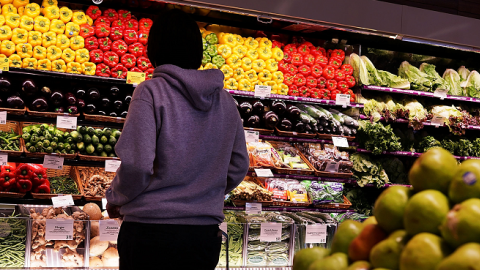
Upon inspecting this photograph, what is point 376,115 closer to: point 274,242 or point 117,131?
point 274,242

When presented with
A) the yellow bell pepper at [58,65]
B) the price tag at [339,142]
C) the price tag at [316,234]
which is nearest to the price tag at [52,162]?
the yellow bell pepper at [58,65]

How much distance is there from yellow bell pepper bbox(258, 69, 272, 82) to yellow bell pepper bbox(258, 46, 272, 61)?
146 mm

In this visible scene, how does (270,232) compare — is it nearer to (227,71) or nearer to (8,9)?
(227,71)

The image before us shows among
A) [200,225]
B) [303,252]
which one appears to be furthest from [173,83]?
[303,252]

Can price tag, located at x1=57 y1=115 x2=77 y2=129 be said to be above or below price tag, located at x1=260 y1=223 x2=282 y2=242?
above

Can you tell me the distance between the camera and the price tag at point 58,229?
340 centimetres

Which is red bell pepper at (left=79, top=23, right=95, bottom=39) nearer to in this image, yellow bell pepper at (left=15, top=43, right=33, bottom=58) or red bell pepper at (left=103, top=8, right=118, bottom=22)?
red bell pepper at (left=103, top=8, right=118, bottom=22)

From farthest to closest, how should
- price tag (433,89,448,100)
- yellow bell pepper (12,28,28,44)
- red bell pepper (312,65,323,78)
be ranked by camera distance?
price tag (433,89,448,100) → red bell pepper (312,65,323,78) → yellow bell pepper (12,28,28,44)

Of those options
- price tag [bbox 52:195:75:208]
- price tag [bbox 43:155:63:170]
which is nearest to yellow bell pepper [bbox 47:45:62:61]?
price tag [bbox 43:155:63:170]

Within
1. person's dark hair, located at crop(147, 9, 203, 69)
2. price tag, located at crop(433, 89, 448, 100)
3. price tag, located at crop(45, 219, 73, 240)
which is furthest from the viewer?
price tag, located at crop(433, 89, 448, 100)

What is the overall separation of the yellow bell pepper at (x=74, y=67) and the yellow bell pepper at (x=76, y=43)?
16 centimetres

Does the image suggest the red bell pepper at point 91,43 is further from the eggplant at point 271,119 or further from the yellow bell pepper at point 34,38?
the eggplant at point 271,119

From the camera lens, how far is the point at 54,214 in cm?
349

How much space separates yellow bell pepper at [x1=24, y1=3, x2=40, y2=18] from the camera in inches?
153
